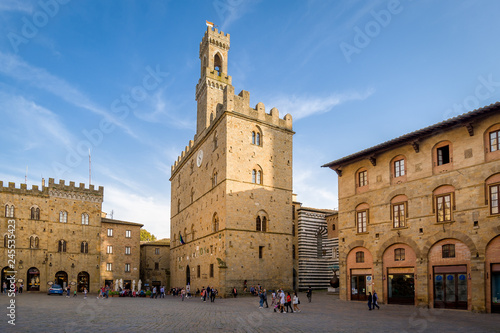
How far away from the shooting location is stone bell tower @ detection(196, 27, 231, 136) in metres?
53.0

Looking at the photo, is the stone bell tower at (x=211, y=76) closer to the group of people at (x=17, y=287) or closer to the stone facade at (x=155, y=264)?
the stone facade at (x=155, y=264)

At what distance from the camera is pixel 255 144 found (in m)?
43.8

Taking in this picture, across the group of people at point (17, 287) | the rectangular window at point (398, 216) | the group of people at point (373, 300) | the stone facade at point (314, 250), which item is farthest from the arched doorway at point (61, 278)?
the rectangular window at point (398, 216)

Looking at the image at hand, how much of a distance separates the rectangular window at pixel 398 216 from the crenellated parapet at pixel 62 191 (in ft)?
137

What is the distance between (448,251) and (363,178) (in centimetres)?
838

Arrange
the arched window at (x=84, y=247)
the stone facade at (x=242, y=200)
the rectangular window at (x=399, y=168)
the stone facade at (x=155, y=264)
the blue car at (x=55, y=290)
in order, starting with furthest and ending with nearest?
the stone facade at (x=155, y=264) < the arched window at (x=84, y=247) < the blue car at (x=55, y=290) < the stone facade at (x=242, y=200) < the rectangular window at (x=399, y=168)

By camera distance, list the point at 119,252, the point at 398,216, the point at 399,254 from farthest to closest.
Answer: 1. the point at 119,252
2. the point at 398,216
3. the point at 399,254

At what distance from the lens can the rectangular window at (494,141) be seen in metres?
22.4

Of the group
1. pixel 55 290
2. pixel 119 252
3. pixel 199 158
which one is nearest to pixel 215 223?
pixel 199 158

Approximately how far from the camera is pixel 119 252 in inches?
2297

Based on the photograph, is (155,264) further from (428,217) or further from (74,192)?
(428,217)

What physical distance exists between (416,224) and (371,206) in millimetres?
3877

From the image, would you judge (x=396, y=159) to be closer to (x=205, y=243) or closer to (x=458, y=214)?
(x=458, y=214)

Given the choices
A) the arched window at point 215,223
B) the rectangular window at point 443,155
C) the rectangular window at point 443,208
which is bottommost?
the arched window at point 215,223
